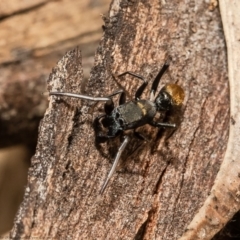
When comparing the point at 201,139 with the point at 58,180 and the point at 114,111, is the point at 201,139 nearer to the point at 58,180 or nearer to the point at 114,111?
the point at 114,111

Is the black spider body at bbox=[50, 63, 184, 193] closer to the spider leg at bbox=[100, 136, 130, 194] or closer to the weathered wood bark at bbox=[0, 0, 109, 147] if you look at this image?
the spider leg at bbox=[100, 136, 130, 194]

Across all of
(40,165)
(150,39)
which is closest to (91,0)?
(150,39)

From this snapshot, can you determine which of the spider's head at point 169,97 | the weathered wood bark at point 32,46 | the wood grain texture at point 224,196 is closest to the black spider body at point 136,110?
the spider's head at point 169,97

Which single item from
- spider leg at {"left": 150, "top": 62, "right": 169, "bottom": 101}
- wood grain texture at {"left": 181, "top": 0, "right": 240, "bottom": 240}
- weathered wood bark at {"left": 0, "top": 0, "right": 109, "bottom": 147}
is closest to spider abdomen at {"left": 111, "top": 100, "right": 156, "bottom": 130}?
spider leg at {"left": 150, "top": 62, "right": 169, "bottom": 101}

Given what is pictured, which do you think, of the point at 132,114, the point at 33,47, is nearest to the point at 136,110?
the point at 132,114

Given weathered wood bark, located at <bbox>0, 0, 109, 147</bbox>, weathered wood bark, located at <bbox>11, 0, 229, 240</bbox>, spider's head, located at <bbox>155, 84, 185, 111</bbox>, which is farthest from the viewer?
weathered wood bark, located at <bbox>0, 0, 109, 147</bbox>
